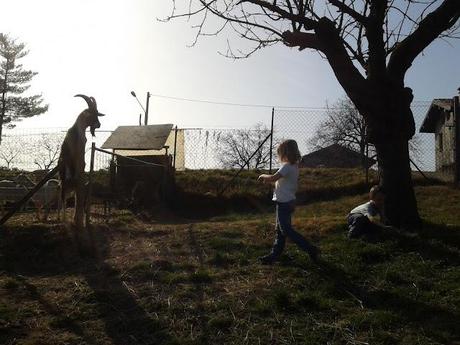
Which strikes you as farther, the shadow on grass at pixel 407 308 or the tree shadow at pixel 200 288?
the tree shadow at pixel 200 288

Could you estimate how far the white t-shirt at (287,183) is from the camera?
631 cm

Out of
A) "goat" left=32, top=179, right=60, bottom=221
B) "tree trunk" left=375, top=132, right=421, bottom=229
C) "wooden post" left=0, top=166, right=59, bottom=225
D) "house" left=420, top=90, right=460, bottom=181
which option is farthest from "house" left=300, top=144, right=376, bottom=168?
"wooden post" left=0, top=166, right=59, bottom=225

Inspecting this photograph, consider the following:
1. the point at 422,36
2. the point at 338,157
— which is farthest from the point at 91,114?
the point at 338,157

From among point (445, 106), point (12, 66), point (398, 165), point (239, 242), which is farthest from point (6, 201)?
point (12, 66)

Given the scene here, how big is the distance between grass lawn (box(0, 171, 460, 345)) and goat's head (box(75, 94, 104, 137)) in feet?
5.45

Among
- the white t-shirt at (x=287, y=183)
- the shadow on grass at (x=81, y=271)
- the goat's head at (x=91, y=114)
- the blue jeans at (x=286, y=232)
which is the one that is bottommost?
the shadow on grass at (x=81, y=271)

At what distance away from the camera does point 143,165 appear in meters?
14.3

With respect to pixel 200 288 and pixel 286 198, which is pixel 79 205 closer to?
pixel 200 288

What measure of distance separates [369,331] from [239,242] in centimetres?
316

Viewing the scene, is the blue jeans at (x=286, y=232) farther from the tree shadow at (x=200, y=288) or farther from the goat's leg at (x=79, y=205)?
the goat's leg at (x=79, y=205)

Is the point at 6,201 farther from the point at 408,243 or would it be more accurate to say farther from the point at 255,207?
the point at 408,243

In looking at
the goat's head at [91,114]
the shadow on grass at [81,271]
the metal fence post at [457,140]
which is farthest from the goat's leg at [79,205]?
the metal fence post at [457,140]

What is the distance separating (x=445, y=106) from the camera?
26.6 metres

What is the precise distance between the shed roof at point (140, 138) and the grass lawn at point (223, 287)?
23.8ft
